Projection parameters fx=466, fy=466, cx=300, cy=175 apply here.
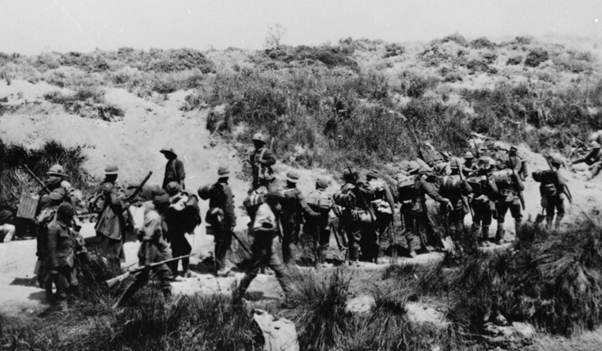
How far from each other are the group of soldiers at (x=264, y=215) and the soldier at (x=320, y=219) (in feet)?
0.06

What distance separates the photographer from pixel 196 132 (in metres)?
15.9

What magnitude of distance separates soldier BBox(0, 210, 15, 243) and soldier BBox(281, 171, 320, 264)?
5.78m

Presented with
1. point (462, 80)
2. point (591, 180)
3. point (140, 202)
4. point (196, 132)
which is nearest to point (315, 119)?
point (196, 132)

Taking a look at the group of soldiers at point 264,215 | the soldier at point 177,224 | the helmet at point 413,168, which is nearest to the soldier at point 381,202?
the group of soldiers at point 264,215

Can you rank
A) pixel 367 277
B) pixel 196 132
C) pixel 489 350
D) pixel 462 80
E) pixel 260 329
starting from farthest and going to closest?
pixel 462 80 → pixel 196 132 → pixel 367 277 → pixel 489 350 → pixel 260 329

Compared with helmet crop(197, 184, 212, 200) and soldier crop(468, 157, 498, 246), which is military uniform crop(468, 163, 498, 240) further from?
helmet crop(197, 184, 212, 200)

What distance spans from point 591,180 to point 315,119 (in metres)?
9.02

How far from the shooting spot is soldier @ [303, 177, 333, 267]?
7.84 metres

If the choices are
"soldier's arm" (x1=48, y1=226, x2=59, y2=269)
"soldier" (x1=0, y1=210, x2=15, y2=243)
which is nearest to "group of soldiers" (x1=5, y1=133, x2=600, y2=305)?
"soldier's arm" (x1=48, y1=226, x2=59, y2=269)

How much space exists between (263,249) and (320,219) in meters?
1.97

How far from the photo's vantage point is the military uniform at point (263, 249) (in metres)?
6.07

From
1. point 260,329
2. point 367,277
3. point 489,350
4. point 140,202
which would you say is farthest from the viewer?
point 140,202

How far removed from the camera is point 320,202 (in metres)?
7.83

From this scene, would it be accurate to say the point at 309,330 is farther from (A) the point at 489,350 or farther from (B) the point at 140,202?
(B) the point at 140,202
